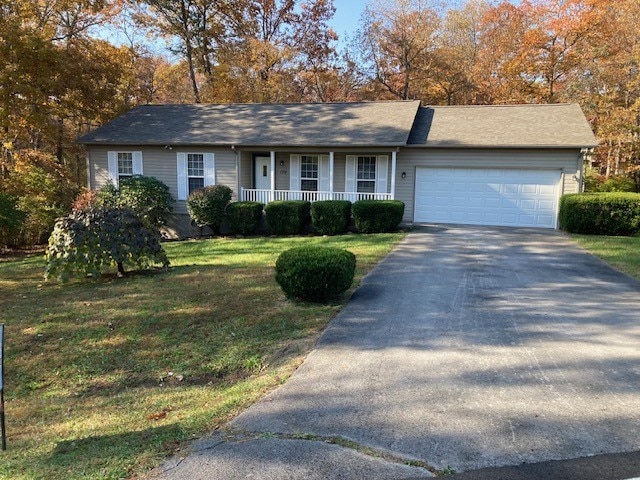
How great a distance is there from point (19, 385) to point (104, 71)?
17167 mm

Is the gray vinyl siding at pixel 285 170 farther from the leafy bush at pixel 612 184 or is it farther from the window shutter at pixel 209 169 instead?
the leafy bush at pixel 612 184

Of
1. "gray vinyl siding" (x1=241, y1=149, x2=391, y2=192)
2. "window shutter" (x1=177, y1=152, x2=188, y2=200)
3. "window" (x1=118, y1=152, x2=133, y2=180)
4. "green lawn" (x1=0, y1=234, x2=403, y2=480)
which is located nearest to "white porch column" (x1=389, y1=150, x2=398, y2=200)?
"gray vinyl siding" (x1=241, y1=149, x2=391, y2=192)

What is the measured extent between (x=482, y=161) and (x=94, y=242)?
1160 centimetres

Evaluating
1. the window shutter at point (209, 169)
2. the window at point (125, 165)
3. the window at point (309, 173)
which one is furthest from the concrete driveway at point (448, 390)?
the window at point (125, 165)

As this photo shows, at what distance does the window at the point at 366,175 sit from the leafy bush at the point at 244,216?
11.6 feet

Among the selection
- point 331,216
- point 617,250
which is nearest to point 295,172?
point 331,216

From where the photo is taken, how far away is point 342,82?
3048 cm

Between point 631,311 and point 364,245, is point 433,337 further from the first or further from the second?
point 364,245

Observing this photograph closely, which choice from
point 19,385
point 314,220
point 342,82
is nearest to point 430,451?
point 19,385

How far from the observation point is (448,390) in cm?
394

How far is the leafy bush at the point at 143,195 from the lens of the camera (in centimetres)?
1580

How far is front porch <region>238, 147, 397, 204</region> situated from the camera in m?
16.0

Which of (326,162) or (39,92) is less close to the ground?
(39,92)

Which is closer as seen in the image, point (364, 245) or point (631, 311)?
point (631, 311)
